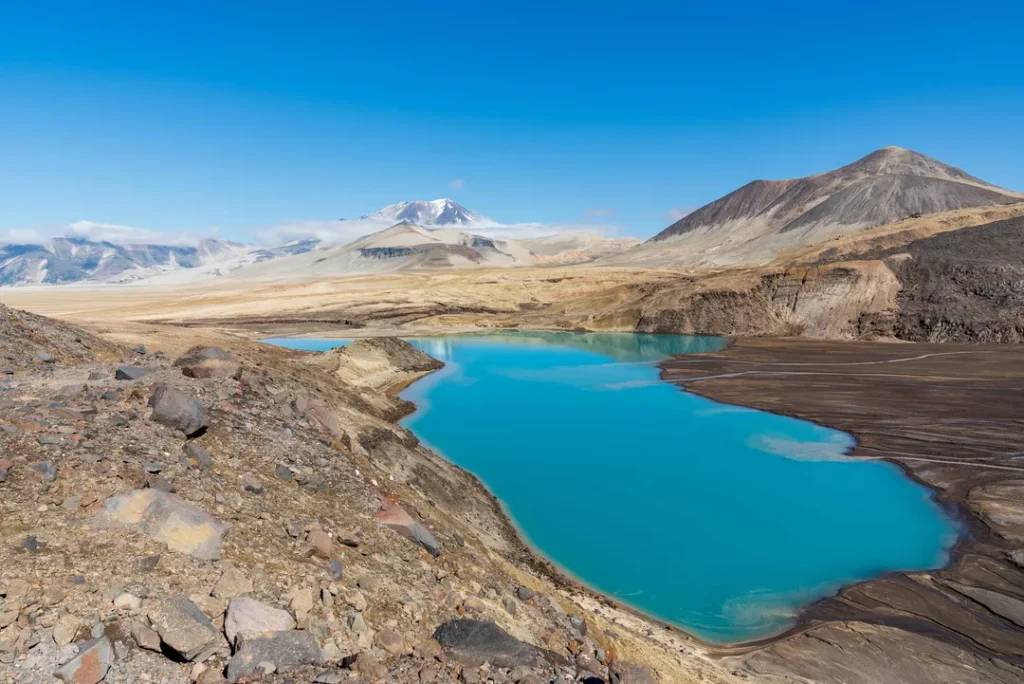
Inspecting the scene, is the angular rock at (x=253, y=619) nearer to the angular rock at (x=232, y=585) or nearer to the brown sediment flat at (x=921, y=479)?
the angular rock at (x=232, y=585)

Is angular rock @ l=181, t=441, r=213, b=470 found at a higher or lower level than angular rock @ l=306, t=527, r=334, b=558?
higher

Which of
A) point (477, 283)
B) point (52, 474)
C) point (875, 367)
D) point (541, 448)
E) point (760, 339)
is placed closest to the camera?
point (52, 474)

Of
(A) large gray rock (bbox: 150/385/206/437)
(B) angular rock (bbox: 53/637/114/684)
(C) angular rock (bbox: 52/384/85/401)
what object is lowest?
(B) angular rock (bbox: 53/637/114/684)

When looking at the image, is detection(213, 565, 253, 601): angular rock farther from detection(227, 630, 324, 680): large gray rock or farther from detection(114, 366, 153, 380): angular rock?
detection(114, 366, 153, 380): angular rock

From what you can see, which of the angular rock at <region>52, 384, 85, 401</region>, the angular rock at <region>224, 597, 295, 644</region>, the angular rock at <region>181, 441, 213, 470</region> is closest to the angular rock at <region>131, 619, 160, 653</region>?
the angular rock at <region>224, 597, 295, 644</region>

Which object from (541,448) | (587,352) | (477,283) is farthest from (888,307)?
(477,283)

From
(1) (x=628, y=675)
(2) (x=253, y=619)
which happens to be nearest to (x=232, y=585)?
(2) (x=253, y=619)

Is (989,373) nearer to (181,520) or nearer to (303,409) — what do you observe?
(303,409)
